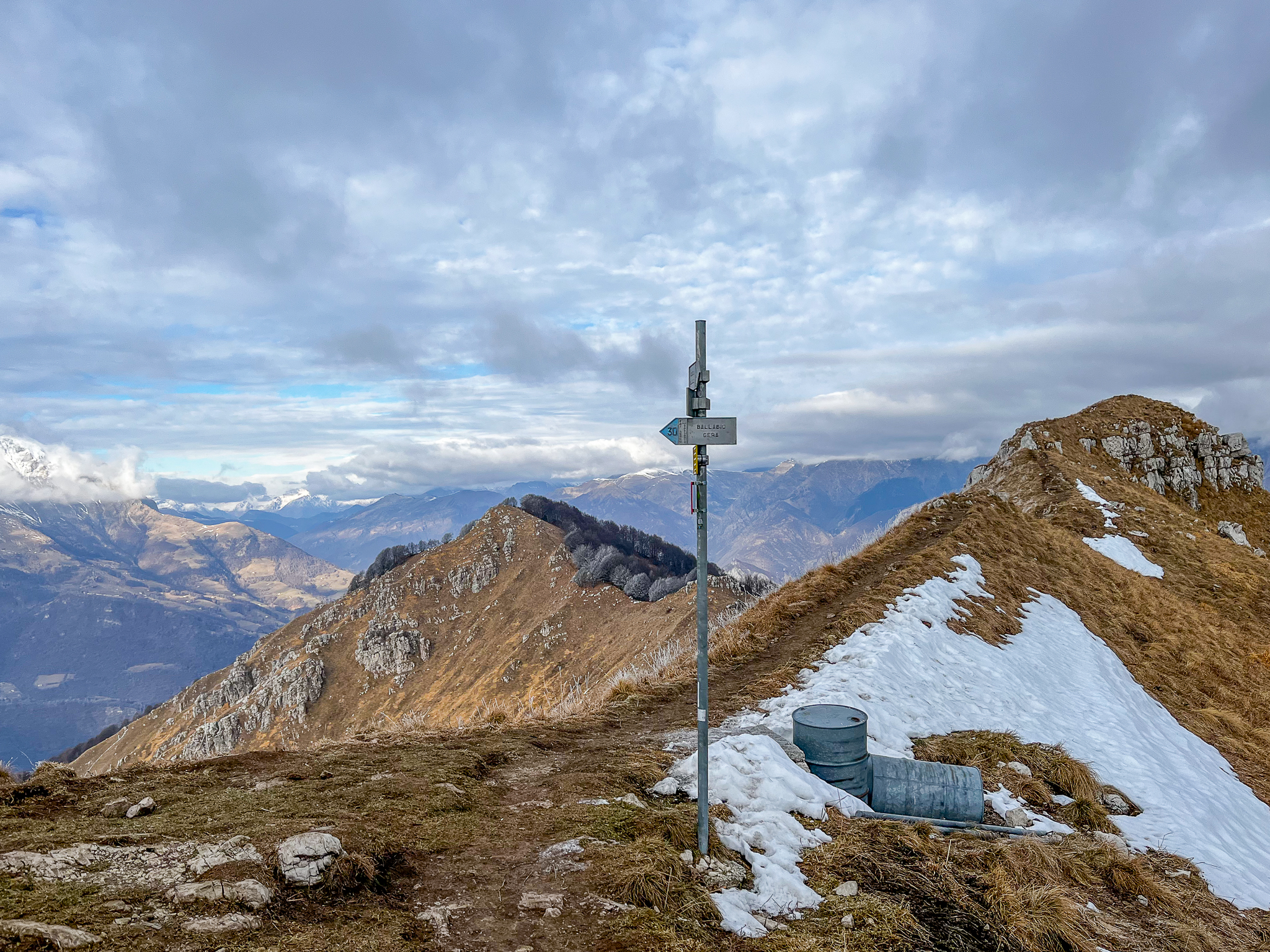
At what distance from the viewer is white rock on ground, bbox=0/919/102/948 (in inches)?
176

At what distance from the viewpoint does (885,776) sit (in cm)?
992

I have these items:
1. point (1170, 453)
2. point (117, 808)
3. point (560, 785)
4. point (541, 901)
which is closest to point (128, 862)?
point (117, 808)

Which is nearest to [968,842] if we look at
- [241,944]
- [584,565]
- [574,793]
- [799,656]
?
[574,793]

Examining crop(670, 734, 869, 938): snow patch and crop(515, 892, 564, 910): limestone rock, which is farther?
crop(670, 734, 869, 938): snow patch

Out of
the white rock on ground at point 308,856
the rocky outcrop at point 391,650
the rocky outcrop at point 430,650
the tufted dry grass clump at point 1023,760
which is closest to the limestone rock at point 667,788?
the white rock on ground at point 308,856

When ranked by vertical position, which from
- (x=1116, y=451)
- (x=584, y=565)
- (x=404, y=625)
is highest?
(x=1116, y=451)

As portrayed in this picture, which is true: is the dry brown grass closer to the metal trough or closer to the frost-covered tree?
the metal trough

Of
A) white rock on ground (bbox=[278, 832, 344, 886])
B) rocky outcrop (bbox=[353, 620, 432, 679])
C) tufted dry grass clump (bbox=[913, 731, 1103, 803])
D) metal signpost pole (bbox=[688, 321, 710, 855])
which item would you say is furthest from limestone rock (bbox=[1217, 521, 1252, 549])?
rocky outcrop (bbox=[353, 620, 432, 679])

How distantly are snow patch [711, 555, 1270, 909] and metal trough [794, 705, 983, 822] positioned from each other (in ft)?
5.06

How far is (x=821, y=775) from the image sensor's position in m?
9.98

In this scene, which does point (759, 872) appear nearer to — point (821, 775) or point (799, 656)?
point (821, 775)

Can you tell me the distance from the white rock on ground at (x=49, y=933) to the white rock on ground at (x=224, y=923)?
64 centimetres

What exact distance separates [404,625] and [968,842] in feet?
425

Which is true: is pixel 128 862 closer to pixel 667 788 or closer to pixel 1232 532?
pixel 667 788
